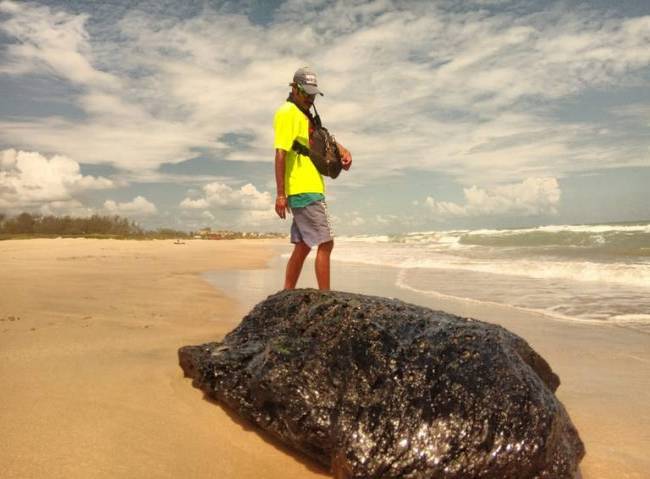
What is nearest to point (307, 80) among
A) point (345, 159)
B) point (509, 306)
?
point (345, 159)

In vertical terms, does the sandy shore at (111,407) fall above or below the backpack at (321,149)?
below

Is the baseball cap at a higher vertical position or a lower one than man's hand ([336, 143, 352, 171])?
higher

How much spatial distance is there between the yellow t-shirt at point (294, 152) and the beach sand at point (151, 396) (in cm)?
145

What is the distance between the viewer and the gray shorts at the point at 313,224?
4.32m

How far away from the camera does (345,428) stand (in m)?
1.86

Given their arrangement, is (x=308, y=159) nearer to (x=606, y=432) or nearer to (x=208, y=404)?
(x=208, y=404)

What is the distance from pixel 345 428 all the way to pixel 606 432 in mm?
1461

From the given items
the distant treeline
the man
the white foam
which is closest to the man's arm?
the man

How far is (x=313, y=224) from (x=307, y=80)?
1.27 metres

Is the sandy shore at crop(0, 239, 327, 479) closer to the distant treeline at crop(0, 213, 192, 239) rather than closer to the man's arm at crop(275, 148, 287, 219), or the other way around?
the man's arm at crop(275, 148, 287, 219)

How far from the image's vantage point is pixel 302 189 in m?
4.32

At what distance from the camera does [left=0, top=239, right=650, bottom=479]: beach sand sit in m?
1.94

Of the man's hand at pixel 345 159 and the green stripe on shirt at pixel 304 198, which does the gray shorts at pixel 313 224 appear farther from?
the man's hand at pixel 345 159

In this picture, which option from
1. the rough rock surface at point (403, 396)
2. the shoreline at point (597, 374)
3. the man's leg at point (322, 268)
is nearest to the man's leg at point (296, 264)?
the man's leg at point (322, 268)
